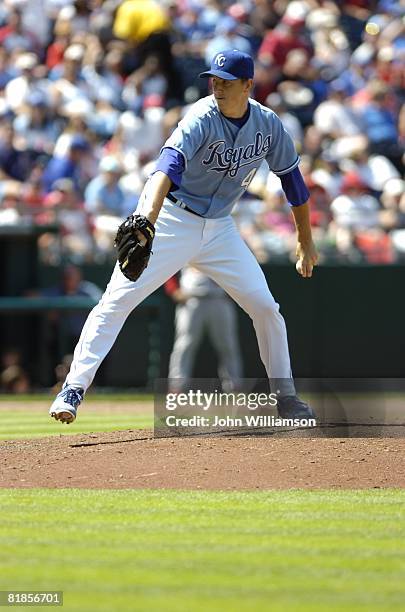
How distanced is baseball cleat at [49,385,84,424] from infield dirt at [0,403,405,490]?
199 mm

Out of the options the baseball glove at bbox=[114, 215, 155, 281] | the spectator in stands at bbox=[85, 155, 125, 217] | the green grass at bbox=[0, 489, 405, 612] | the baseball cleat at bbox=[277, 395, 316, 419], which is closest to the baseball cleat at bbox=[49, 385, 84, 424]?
the baseball glove at bbox=[114, 215, 155, 281]

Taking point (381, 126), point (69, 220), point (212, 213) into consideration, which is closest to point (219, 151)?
point (212, 213)

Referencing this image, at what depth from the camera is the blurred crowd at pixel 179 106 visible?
14.1m

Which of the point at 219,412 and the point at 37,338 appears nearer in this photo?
the point at 219,412

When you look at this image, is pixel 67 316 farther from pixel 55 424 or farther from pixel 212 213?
pixel 212 213

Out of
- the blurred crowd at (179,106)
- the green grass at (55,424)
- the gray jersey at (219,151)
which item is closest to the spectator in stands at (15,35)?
the blurred crowd at (179,106)

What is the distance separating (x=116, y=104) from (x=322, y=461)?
33.7 feet

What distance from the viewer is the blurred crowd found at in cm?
1410

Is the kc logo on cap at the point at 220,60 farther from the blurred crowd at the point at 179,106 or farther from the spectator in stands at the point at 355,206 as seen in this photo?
the spectator in stands at the point at 355,206

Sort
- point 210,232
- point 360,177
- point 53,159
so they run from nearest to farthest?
point 210,232 < point 53,159 < point 360,177

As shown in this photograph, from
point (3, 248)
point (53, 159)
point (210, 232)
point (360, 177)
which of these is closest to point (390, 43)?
point (360, 177)

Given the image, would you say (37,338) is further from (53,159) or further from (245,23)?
(245,23)

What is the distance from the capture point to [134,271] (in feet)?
22.1

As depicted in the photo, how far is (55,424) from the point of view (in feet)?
→ 31.3
